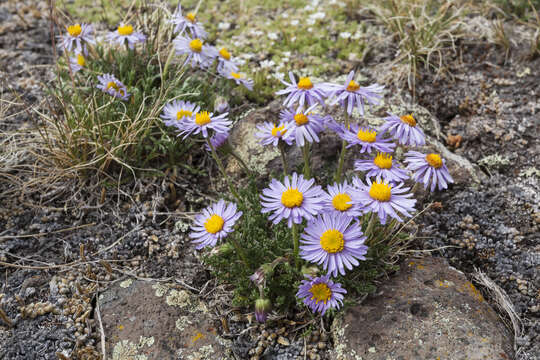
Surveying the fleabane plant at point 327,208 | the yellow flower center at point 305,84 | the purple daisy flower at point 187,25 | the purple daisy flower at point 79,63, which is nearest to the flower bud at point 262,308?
the fleabane plant at point 327,208

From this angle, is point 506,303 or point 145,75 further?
point 145,75

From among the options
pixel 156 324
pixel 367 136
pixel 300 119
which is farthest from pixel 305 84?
pixel 156 324

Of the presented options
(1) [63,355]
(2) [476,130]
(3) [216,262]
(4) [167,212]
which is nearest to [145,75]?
(4) [167,212]

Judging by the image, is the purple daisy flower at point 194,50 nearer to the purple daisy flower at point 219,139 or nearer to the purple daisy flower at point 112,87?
the purple daisy flower at point 112,87

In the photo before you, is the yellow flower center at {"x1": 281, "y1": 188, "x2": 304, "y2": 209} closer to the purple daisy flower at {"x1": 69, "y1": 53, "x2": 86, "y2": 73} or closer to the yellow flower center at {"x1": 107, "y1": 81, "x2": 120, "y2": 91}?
the yellow flower center at {"x1": 107, "y1": 81, "x2": 120, "y2": 91}

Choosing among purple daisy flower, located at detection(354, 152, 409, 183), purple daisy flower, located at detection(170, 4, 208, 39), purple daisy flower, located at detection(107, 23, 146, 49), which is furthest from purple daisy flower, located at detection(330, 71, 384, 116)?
purple daisy flower, located at detection(107, 23, 146, 49)

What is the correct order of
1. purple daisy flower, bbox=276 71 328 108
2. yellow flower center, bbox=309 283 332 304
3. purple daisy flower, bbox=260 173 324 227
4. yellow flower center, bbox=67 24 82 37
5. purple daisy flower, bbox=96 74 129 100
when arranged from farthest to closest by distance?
1. yellow flower center, bbox=67 24 82 37
2. purple daisy flower, bbox=96 74 129 100
3. purple daisy flower, bbox=276 71 328 108
4. yellow flower center, bbox=309 283 332 304
5. purple daisy flower, bbox=260 173 324 227

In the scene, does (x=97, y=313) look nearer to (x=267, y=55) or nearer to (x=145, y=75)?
(x=145, y=75)
